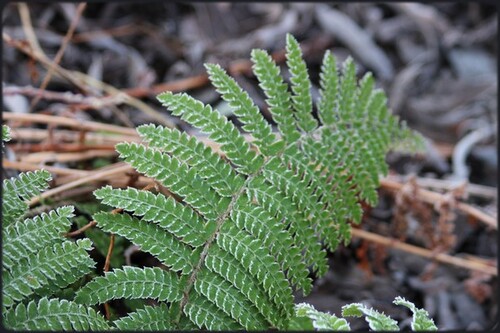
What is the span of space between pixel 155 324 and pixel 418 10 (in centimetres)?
223

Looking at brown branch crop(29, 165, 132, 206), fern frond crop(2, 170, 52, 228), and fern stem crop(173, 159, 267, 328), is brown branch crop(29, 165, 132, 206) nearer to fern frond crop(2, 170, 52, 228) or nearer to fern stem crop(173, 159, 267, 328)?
fern frond crop(2, 170, 52, 228)

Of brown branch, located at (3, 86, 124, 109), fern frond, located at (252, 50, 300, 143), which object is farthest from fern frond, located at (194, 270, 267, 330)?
brown branch, located at (3, 86, 124, 109)

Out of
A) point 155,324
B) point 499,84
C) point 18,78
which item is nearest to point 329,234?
point 155,324

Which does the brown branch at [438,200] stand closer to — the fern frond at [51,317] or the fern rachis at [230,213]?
the fern rachis at [230,213]

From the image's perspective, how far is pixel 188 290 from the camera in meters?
1.14

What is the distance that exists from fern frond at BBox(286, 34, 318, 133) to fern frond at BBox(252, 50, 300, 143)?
0.07 feet

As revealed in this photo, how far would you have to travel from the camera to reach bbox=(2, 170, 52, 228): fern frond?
3.64 ft

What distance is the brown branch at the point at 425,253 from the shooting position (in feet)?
6.02

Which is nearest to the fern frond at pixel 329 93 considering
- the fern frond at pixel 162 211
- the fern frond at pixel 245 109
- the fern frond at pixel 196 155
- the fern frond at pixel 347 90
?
the fern frond at pixel 347 90

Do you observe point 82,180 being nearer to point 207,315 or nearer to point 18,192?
point 18,192

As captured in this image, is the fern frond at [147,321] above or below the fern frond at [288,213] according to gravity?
below

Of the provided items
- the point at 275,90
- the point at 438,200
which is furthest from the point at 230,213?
the point at 438,200

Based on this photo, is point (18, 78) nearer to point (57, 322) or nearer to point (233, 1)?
point (233, 1)

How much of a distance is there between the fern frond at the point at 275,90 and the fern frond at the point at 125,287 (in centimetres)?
39
